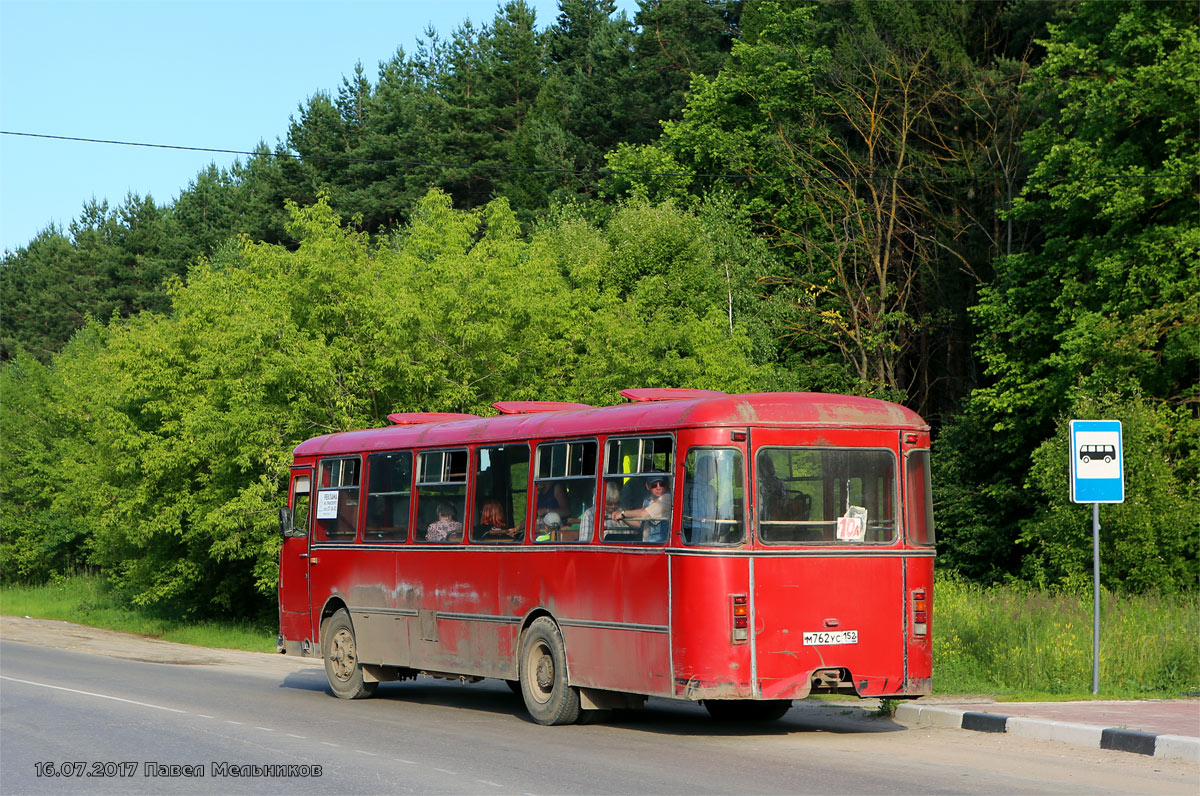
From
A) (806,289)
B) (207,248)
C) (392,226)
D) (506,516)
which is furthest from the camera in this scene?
(207,248)

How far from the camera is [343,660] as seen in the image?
57.5 ft

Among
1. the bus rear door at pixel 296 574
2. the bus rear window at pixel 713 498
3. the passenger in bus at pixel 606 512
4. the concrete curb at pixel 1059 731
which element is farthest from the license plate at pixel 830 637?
the bus rear door at pixel 296 574

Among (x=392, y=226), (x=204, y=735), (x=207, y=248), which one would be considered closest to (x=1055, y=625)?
(x=204, y=735)

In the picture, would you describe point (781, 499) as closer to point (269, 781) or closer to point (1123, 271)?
point (269, 781)

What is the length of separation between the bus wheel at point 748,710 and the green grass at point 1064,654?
2348 mm

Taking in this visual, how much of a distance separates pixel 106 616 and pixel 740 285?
74.9ft

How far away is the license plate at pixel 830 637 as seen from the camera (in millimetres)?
12211

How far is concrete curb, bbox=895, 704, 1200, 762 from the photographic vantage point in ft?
36.1

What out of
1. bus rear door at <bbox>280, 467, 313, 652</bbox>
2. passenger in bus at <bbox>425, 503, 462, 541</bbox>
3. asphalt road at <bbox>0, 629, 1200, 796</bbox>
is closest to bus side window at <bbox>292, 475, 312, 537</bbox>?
bus rear door at <bbox>280, 467, 313, 652</bbox>

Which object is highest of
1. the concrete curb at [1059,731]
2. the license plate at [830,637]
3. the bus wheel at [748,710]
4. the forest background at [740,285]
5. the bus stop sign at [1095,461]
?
the forest background at [740,285]

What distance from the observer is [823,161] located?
163 feet

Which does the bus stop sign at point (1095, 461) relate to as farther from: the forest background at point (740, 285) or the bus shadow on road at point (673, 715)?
the forest background at point (740, 285)

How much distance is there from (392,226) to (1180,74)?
129 feet

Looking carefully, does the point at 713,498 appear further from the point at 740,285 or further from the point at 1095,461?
the point at 740,285
